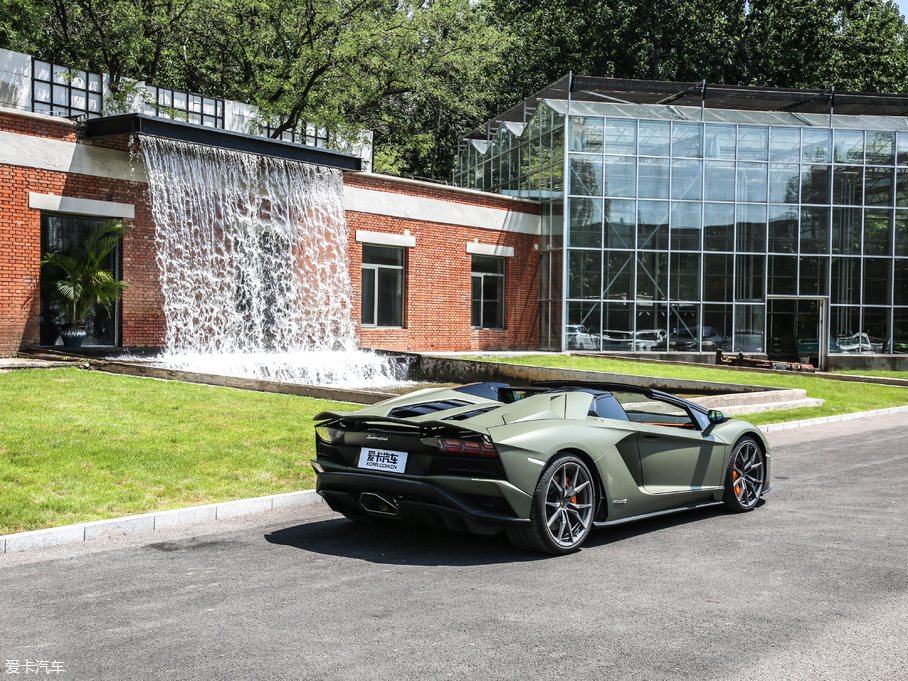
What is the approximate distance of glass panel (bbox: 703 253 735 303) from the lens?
101 ft

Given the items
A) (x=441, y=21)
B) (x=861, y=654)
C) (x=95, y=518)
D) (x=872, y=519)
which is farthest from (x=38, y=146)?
(x=441, y=21)

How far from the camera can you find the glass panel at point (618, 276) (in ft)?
98.3

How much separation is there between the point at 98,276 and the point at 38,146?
3.06 metres

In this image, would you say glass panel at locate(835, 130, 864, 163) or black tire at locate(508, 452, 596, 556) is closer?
black tire at locate(508, 452, 596, 556)

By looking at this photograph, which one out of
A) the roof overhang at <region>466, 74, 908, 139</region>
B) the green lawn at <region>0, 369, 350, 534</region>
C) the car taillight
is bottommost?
the green lawn at <region>0, 369, 350, 534</region>

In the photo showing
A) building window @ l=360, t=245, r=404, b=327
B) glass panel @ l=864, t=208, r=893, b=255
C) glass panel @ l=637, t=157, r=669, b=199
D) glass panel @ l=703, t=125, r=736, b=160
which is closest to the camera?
building window @ l=360, t=245, r=404, b=327

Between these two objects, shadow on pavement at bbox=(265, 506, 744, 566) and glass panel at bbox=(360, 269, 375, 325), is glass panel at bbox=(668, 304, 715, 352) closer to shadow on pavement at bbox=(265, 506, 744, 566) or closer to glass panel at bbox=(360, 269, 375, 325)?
glass panel at bbox=(360, 269, 375, 325)

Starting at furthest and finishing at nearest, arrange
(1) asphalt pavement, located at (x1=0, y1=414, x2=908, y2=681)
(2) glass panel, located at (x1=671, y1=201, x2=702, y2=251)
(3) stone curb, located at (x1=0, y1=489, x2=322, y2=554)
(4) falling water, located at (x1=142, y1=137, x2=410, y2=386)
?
1. (2) glass panel, located at (x1=671, y1=201, x2=702, y2=251)
2. (4) falling water, located at (x1=142, y1=137, x2=410, y2=386)
3. (3) stone curb, located at (x1=0, y1=489, x2=322, y2=554)
4. (1) asphalt pavement, located at (x1=0, y1=414, x2=908, y2=681)

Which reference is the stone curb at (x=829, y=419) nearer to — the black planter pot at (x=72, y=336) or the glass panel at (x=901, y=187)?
the black planter pot at (x=72, y=336)

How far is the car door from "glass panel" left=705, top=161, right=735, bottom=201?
25.5 metres

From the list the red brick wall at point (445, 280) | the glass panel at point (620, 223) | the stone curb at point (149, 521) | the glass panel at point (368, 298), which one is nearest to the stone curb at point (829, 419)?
the stone curb at point (149, 521)

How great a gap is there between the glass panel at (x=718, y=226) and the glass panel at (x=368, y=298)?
41.3 ft

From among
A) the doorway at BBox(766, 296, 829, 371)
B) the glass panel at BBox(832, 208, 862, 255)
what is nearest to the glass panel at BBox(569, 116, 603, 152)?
the doorway at BBox(766, 296, 829, 371)

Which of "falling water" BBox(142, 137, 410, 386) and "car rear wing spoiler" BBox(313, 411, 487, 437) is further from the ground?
"falling water" BBox(142, 137, 410, 386)
